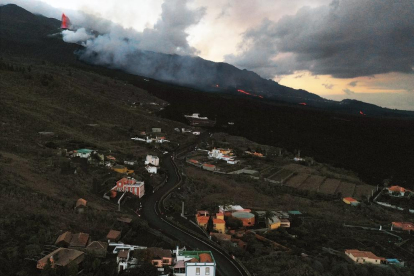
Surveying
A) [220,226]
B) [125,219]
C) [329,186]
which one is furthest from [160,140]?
[125,219]

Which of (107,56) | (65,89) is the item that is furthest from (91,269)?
(107,56)

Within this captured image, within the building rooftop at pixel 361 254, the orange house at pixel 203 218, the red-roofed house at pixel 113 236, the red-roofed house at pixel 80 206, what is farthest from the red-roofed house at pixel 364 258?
the red-roofed house at pixel 80 206

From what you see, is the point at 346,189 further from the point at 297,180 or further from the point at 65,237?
the point at 65,237

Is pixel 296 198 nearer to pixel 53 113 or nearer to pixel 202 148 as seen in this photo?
pixel 202 148

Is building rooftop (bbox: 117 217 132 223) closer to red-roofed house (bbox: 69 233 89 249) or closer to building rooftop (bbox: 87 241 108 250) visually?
red-roofed house (bbox: 69 233 89 249)

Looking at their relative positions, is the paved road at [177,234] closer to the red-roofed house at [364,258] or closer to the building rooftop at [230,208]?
the building rooftop at [230,208]

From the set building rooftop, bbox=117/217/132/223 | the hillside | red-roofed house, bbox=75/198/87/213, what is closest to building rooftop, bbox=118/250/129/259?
building rooftop, bbox=117/217/132/223
